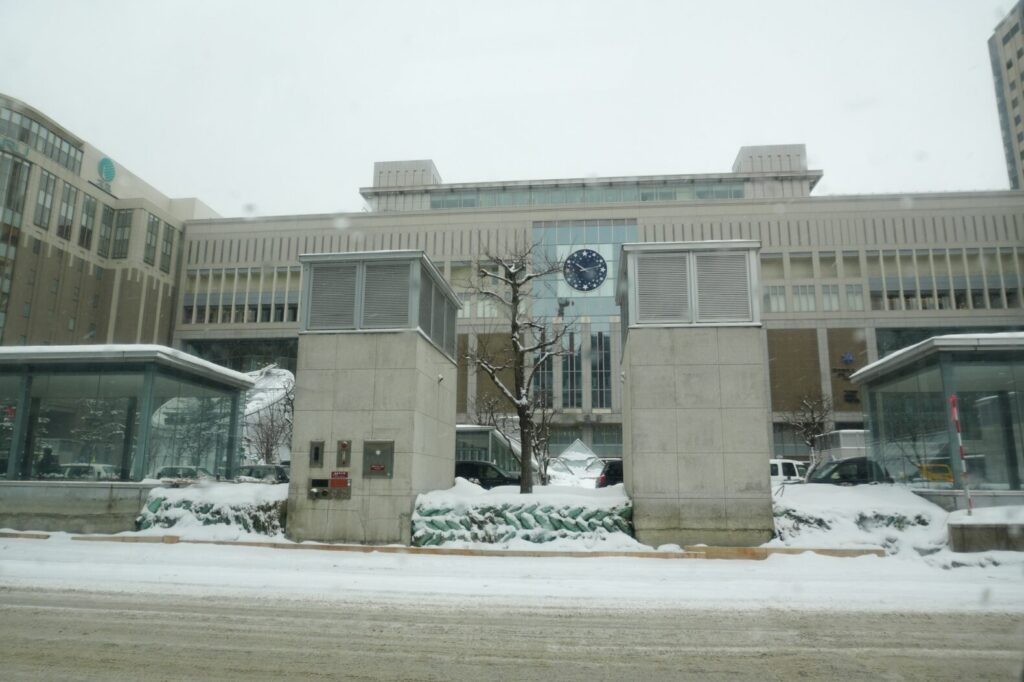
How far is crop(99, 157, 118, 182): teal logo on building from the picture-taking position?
67.2 m

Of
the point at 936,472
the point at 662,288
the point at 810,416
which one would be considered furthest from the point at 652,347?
the point at 810,416

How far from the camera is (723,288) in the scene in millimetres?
14062

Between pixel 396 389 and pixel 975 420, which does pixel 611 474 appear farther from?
pixel 396 389

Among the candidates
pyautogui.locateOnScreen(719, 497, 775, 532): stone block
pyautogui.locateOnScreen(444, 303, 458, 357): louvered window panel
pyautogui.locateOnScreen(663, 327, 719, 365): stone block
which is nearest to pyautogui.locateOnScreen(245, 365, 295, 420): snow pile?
pyautogui.locateOnScreen(444, 303, 458, 357): louvered window panel

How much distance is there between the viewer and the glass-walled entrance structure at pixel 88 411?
16.5 metres

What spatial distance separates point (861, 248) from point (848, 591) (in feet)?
197

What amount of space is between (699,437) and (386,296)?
6823 mm

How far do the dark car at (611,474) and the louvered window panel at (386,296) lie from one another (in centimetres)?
1313

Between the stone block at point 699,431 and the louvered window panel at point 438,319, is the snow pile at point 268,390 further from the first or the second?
the stone block at point 699,431

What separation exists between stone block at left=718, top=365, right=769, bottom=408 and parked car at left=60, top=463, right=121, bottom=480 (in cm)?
1352

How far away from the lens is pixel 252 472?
29203 millimetres

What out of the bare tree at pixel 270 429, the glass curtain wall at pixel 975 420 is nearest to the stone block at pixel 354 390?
the glass curtain wall at pixel 975 420

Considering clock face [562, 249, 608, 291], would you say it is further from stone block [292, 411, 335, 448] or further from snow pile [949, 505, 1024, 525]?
snow pile [949, 505, 1024, 525]

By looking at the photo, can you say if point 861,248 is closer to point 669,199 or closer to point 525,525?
point 669,199
